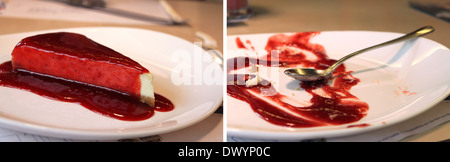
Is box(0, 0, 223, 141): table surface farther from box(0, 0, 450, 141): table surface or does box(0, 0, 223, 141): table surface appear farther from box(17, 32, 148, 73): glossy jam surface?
box(17, 32, 148, 73): glossy jam surface

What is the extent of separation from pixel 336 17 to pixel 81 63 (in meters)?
0.84

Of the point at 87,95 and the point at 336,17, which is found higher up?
the point at 336,17

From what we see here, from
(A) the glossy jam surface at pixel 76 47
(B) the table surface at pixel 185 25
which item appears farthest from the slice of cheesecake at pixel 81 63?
(B) the table surface at pixel 185 25

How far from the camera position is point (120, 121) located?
65cm

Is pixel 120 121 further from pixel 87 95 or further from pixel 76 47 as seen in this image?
pixel 76 47

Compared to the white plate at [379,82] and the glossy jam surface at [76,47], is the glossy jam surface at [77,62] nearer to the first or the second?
the glossy jam surface at [76,47]

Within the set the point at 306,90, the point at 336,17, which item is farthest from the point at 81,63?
the point at 336,17

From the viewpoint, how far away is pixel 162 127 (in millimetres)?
579

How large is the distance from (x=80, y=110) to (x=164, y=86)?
6.6 inches

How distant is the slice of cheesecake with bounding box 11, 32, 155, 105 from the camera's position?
A: 29.9 inches

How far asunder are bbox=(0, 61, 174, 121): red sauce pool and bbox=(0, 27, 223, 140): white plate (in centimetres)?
1
